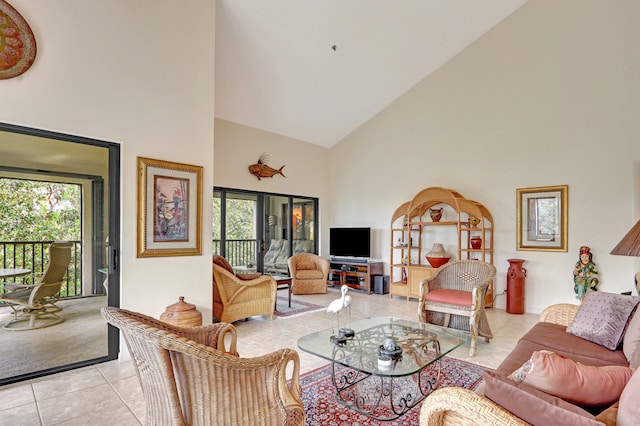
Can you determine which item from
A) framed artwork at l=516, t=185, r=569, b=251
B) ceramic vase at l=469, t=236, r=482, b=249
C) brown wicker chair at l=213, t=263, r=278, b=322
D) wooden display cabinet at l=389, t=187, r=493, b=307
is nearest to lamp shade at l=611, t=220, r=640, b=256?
framed artwork at l=516, t=185, r=569, b=251

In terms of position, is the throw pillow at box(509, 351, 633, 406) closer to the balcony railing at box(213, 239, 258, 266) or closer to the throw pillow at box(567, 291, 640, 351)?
the throw pillow at box(567, 291, 640, 351)

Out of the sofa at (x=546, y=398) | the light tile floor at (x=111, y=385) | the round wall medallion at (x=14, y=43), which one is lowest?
the light tile floor at (x=111, y=385)

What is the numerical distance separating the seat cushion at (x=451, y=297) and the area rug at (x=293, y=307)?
204 cm

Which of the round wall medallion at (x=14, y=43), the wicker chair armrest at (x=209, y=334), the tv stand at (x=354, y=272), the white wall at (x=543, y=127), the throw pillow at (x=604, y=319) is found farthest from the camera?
the tv stand at (x=354, y=272)

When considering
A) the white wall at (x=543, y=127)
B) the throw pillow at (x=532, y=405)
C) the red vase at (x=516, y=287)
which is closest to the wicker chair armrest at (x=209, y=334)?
the throw pillow at (x=532, y=405)

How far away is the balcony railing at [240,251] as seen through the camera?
654 centimetres

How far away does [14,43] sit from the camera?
2.77 m

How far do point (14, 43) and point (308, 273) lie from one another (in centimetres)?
534

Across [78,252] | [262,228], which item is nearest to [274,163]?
[262,228]

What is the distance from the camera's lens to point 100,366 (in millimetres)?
3229

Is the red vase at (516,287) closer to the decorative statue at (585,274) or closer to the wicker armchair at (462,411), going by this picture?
the decorative statue at (585,274)

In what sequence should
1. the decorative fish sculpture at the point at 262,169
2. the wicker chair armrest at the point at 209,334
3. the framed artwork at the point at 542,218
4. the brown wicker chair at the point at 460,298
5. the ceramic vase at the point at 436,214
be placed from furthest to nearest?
the decorative fish sculpture at the point at 262,169
the ceramic vase at the point at 436,214
the framed artwork at the point at 542,218
the brown wicker chair at the point at 460,298
the wicker chair armrest at the point at 209,334

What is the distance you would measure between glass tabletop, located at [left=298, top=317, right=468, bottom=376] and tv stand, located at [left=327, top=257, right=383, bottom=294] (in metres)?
3.71

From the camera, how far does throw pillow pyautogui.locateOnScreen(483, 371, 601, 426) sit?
1.08 metres
